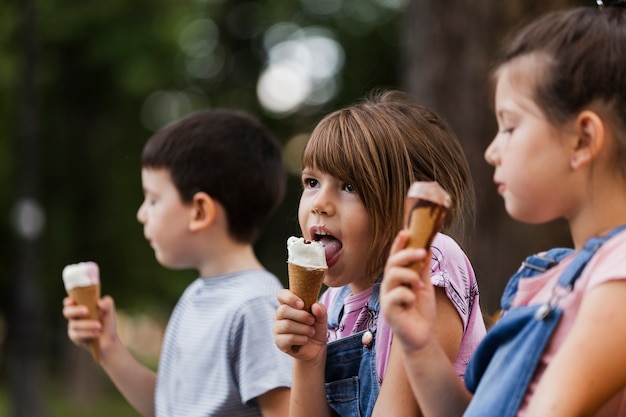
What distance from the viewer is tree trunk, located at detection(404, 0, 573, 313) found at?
686cm

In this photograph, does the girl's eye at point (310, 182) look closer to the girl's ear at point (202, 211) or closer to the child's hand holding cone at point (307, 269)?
the child's hand holding cone at point (307, 269)

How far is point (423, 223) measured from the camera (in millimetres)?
1996

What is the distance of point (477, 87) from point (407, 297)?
554cm

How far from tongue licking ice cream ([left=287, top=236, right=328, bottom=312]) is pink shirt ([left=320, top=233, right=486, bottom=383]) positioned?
21 centimetres

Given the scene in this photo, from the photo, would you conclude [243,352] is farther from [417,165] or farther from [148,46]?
[148,46]

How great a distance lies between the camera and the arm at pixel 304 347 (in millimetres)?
2455

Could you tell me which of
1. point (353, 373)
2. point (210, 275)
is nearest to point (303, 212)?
point (353, 373)

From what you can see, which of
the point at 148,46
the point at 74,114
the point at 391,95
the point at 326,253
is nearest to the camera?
the point at 326,253

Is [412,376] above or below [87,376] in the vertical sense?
above

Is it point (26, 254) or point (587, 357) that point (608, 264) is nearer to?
point (587, 357)

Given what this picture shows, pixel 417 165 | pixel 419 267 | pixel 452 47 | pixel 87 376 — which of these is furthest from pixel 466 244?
pixel 87 376

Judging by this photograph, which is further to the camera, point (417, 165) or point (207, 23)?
point (207, 23)

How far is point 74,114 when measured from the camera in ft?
58.2

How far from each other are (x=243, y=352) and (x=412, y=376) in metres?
1.34
